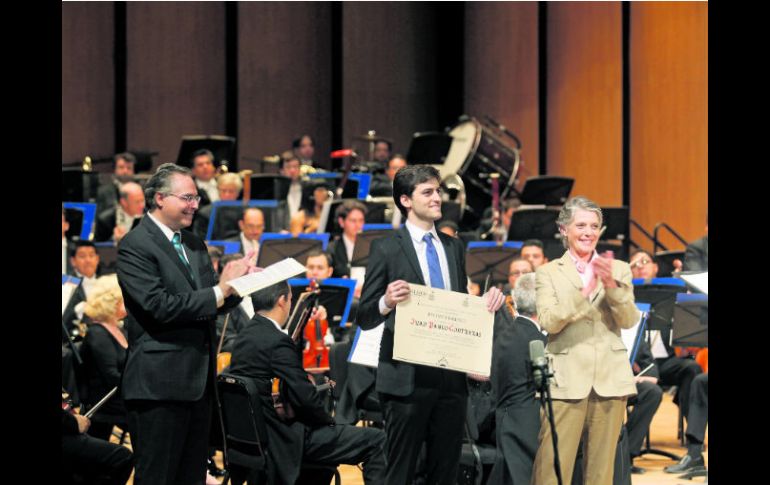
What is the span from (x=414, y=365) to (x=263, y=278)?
736 mm

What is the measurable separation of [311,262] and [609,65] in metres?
7.35

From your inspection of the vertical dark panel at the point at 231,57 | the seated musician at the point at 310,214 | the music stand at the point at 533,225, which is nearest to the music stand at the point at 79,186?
the seated musician at the point at 310,214

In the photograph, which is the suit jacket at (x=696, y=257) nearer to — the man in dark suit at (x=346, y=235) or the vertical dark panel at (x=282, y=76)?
the man in dark suit at (x=346, y=235)

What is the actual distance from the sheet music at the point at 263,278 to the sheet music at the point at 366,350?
169cm

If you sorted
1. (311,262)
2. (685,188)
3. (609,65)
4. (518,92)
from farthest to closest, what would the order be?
(518,92) → (609,65) → (685,188) → (311,262)

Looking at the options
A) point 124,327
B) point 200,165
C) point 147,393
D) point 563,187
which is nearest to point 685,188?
point 563,187

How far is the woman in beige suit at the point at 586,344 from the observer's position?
4348mm

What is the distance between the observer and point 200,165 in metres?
11.4

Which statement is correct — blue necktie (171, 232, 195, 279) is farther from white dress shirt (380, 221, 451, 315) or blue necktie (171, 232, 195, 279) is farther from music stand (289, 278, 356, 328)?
music stand (289, 278, 356, 328)

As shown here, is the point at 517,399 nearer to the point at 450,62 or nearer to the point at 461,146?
the point at 461,146

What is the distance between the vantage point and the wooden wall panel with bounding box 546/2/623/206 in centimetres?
1395

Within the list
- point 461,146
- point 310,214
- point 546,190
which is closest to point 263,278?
point 310,214

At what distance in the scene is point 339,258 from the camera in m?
9.06
